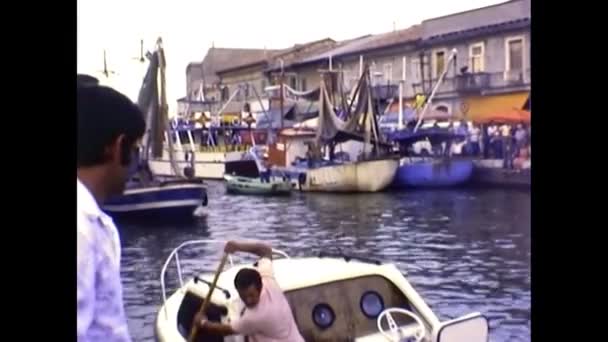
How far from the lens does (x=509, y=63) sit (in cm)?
243

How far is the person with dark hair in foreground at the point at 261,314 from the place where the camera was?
7.65ft

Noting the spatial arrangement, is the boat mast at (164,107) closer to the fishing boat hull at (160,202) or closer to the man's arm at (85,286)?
the fishing boat hull at (160,202)

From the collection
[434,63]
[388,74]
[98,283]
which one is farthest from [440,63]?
[98,283]

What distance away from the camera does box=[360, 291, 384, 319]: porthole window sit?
95.3 inches

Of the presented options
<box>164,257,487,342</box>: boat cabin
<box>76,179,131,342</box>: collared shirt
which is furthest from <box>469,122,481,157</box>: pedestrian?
<box>76,179,131,342</box>: collared shirt

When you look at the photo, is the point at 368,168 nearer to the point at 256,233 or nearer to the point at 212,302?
the point at 256,233

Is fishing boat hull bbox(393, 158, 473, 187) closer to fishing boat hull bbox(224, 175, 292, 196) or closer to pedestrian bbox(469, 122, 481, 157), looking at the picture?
pedestrian bbox(469, 122, 481, 157)

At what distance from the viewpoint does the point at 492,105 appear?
8.04 ft

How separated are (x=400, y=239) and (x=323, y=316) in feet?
1.00

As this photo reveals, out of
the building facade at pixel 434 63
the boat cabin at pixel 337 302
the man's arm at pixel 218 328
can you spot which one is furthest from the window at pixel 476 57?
the man's arm at pixel 218 328

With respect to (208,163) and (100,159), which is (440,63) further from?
(100,159)

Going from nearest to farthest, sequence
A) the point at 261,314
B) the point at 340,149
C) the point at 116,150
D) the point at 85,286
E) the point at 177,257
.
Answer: the point at 85,286 → the point at 116,150 → the point at 261,314 → the point at 177,257 → the point at 340,149
